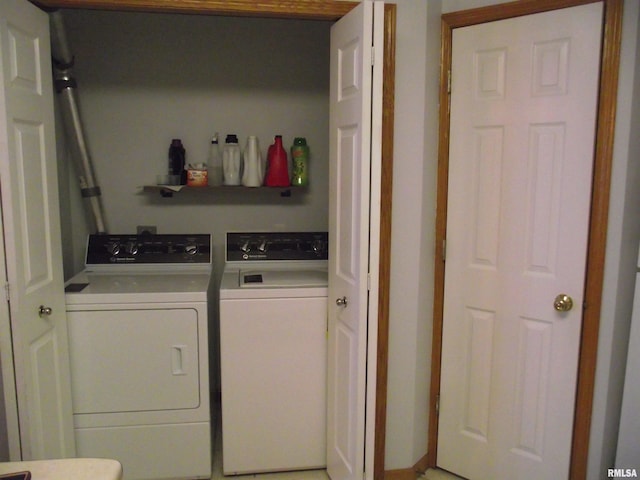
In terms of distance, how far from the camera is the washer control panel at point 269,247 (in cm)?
288

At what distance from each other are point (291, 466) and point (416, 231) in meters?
1.31

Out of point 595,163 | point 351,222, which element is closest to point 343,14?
point 351,222

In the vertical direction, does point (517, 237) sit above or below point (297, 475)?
above

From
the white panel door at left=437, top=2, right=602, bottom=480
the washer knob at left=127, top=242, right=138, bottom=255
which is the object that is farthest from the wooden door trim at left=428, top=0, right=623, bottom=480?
the washer knob at left=127, top=242, right=138, bottom=255

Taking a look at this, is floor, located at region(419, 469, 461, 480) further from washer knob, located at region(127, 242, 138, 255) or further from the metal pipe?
the metal pipe

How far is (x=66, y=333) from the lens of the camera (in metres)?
2.23

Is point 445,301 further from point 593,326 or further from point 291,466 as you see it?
point 291,466

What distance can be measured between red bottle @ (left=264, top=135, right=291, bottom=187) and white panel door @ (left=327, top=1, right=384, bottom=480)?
2.34 feet

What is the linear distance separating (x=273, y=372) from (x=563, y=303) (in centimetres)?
130

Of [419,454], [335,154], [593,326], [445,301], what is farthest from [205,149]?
[593,326]

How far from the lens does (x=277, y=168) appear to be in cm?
290

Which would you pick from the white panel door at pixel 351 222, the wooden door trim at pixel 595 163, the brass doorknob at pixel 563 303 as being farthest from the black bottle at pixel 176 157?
the brass doorknob at pixel 563 303

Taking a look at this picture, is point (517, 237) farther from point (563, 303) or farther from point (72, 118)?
point (72, 118)

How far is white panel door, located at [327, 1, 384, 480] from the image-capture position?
1.84 metres
